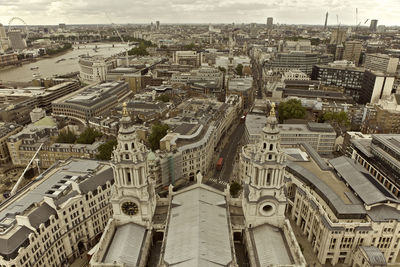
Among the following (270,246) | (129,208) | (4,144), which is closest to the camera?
(270,246)

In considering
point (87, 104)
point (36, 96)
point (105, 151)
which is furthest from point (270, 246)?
point (36, 96)

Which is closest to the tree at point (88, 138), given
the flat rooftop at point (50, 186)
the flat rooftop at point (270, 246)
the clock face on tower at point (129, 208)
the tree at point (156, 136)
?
the tree at point (156, 136)

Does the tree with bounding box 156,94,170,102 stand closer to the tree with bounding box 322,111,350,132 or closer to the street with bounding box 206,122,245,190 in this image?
the street with bounding box 206,122,245,190

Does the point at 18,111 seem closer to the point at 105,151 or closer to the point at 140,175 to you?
the point at 105,151

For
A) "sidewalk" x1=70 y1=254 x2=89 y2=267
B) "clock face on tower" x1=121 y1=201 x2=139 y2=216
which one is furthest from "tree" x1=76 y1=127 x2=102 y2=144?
"clock face on tower" x1=121 y1=201 x2=139 y2=216

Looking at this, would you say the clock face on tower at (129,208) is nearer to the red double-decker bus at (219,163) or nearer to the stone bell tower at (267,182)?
the stone bell tower at (267,182)

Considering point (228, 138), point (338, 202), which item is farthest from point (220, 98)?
point (338, 202)
